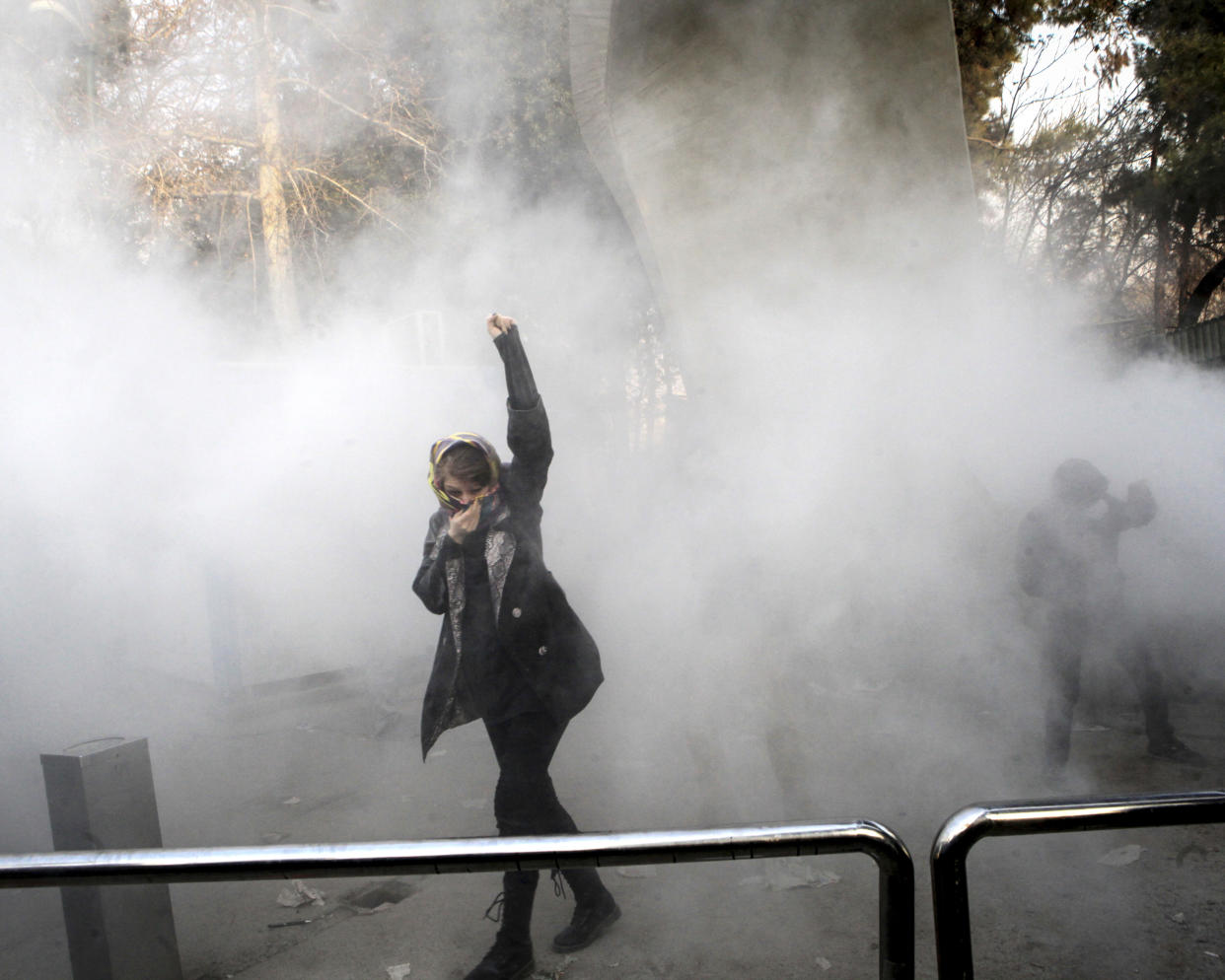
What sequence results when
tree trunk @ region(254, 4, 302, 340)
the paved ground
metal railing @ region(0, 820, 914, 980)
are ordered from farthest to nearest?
tree trunk @ region(254, 4, 302, 340) < the paved ground < metal railing @ region(0, 820, 914, 980)

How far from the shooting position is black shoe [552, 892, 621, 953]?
212cm

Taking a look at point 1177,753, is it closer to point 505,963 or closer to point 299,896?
point 505,963

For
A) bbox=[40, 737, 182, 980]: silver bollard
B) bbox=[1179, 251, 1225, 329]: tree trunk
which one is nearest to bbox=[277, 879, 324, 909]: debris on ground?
bbox=[40, 737, 182, 980]: silver bollard

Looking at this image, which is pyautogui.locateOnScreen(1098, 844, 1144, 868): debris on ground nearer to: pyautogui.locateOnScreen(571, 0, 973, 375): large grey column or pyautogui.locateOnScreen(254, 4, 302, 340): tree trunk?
pyautogui.locateOnScreen(571, 0, 973, 375): large grey column

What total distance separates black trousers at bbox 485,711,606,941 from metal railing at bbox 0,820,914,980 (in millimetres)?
1009

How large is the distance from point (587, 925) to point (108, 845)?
1.12 meters

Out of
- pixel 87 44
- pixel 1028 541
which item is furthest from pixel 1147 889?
pixel 87 44

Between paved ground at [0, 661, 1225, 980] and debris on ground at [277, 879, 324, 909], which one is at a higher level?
debris on ground at [277, 879, 324, 909]

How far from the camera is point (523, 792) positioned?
2000mm

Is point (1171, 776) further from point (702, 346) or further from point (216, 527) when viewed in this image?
point (216, 527)

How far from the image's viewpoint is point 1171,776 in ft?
9.80

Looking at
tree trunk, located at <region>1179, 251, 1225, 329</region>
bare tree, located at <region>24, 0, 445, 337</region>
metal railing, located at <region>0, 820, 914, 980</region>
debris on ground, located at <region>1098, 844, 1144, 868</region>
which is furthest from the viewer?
tree trunk, located at <region>1179, 251, 1225, 329</region>

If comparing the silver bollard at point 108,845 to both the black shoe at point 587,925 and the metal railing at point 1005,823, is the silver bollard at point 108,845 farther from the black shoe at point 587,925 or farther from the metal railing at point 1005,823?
the metal railing at point 1005,823

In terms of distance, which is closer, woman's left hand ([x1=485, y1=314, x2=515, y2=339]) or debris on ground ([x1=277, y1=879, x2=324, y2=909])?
woman's left hand ([x1=485, y1=314, x2=515, y2=339])
